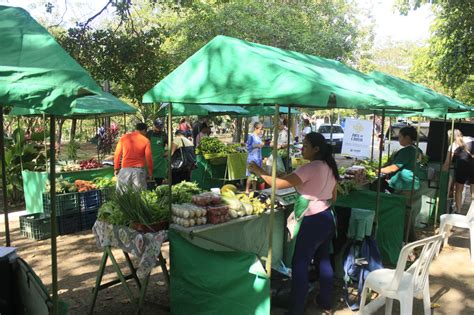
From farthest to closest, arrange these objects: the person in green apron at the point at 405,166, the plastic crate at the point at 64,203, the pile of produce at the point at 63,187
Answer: the pile of produce at the point at 63,187, the plastic crate at the point at 64,203, the person in green apron at the point at 405,166

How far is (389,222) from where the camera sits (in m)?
5.99

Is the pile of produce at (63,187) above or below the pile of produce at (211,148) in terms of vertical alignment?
below

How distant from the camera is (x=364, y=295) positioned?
4211 millimetres

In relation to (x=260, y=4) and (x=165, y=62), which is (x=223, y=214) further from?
(x=260, y=4)

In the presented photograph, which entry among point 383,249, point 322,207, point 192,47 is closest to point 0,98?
point 322,207

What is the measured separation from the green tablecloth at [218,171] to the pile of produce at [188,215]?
7182 mm

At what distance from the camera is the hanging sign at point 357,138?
7543mm

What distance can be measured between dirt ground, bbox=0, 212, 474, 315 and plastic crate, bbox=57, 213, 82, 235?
0.16m

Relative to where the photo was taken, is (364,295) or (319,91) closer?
(319,91)

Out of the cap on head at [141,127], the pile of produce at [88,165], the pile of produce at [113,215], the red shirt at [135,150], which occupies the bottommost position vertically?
the pile of produce at [88,165]

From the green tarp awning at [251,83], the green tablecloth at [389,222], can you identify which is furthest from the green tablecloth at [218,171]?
the green tarp awning at [251,83]

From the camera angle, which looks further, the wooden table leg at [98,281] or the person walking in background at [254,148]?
the person walking in background at [254,148]

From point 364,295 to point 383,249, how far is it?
203 cm

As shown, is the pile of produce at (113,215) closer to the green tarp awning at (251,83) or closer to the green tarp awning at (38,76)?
the green tarp awning at (251,83)
